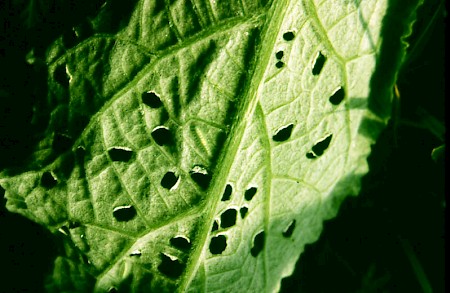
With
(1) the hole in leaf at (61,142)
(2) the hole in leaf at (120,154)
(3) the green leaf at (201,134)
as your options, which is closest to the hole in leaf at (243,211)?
(3) the green leaf at (201,134)

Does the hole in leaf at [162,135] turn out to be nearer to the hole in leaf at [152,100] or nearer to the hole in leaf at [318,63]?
the hole in leaf at [152,100]

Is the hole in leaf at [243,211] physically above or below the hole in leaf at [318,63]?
below

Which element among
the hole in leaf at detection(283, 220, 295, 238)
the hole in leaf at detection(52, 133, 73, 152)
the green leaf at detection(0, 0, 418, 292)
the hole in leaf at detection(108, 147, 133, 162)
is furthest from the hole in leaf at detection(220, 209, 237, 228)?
the hole in leaf at detection(52, 133, 73, 152)

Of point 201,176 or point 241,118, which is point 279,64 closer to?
point 241,118

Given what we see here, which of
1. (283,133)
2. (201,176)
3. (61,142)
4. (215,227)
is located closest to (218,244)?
(215,227)

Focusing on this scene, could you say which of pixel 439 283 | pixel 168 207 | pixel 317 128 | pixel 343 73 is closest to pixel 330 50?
pixel 343 73

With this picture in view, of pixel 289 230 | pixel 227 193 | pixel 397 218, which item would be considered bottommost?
pixel 397 218
